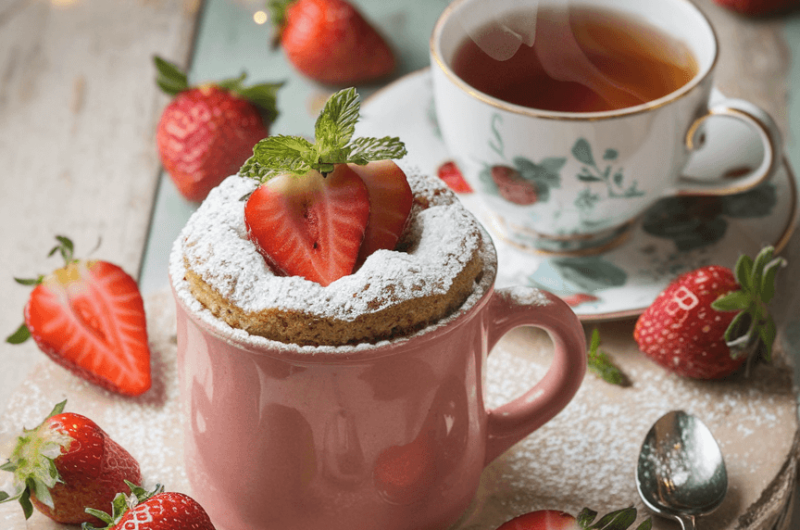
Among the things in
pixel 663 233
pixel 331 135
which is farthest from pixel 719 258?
pixel 331 135

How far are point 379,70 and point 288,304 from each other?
1.13 metres

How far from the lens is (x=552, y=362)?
0.90 meters

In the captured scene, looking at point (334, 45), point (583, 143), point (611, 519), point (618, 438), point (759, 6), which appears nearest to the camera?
point (611, 519)

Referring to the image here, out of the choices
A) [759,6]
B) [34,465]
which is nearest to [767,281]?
[34,465]

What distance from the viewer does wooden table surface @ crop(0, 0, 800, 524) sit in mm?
1403

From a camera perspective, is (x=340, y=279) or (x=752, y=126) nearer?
(x=340, y=279)

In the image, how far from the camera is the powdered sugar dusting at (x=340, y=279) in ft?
2.29

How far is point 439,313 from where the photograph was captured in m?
0.74

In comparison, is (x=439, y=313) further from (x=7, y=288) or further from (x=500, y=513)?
(x=7, y=288)

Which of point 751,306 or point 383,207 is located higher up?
point 383,207

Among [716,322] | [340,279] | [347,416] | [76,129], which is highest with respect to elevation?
[340,279]

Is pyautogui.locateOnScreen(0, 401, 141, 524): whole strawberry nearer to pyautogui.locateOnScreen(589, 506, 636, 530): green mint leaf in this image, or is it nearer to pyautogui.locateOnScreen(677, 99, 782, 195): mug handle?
pyautogui.locateOnScreen(589, 506, 636, 530): green mint leaf

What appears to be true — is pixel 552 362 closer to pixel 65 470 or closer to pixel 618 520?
pixel 618 520

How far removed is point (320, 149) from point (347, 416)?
243 mm
